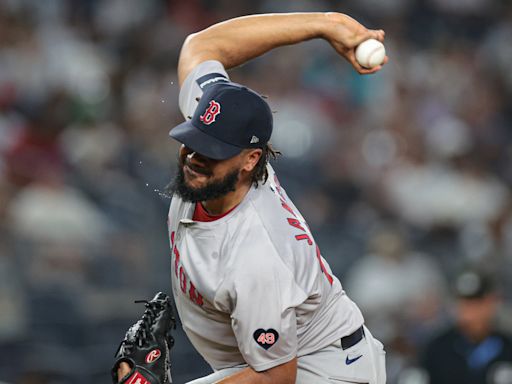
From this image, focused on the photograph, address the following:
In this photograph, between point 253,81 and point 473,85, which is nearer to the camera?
point 253,81

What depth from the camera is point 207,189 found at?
341 centimetres

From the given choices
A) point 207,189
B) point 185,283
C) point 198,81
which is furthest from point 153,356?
point 198,81

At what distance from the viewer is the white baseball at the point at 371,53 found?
151 inches

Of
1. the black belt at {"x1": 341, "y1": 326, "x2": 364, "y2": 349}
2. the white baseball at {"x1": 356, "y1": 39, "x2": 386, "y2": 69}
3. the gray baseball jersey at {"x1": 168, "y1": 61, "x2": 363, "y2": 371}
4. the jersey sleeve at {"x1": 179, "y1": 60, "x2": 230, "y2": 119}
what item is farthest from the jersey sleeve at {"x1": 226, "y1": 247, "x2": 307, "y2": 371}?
the white baseball at {"x1": 356, "y1": 39, "x2": 386, "y2": 69}

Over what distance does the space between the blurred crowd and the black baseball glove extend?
266cm

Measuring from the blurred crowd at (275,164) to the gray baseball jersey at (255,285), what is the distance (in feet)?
7.92

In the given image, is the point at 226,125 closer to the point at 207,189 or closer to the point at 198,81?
the point at 207,189

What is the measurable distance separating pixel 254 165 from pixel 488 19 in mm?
9221

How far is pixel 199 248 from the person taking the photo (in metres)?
3.50

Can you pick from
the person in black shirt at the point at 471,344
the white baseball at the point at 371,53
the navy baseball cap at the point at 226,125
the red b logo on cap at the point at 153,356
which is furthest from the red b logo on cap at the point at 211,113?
the person in black shirt at the point at 471,344

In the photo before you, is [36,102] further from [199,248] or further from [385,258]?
[199,248]

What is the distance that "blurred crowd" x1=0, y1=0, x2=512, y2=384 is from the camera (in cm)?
691

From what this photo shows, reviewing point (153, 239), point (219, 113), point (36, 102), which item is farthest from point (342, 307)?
point (36, 102)

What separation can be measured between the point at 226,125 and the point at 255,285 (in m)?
0.53
